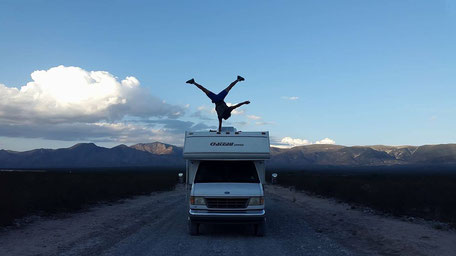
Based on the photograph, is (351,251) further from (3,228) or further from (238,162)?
(3,228)

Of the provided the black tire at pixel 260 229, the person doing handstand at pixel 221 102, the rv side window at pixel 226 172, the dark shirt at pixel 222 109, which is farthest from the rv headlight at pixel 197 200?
the dark shirt at pixel 222 109

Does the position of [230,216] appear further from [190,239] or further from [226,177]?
[226,177]

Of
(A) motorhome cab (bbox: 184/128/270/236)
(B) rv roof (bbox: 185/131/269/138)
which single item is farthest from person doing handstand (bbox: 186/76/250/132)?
(A) motorhome cab (bbox: 184/128/270/236)

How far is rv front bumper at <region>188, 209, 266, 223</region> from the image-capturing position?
35.1 ft

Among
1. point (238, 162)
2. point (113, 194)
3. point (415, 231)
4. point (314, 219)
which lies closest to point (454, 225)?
point (415, 231)

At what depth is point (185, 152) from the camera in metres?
11.8

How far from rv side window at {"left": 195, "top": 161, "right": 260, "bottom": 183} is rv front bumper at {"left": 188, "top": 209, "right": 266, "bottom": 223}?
1.44m

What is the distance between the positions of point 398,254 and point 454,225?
A: 19.7 ft

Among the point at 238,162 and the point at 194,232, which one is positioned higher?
the point at 238,162

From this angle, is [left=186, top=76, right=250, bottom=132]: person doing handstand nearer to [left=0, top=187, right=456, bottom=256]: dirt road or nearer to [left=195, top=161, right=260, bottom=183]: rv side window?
[left=195, top=161, right=260, bottom=183]: rv side window

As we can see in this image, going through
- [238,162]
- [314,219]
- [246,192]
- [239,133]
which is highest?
[239,133]

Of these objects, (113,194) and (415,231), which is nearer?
(415,231)

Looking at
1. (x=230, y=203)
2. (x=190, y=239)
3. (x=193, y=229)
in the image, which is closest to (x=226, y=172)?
(x=230, y=203)

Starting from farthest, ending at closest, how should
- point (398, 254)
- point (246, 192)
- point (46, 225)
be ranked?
point (46, 225) → point (246, 192) → point (398, 254)
